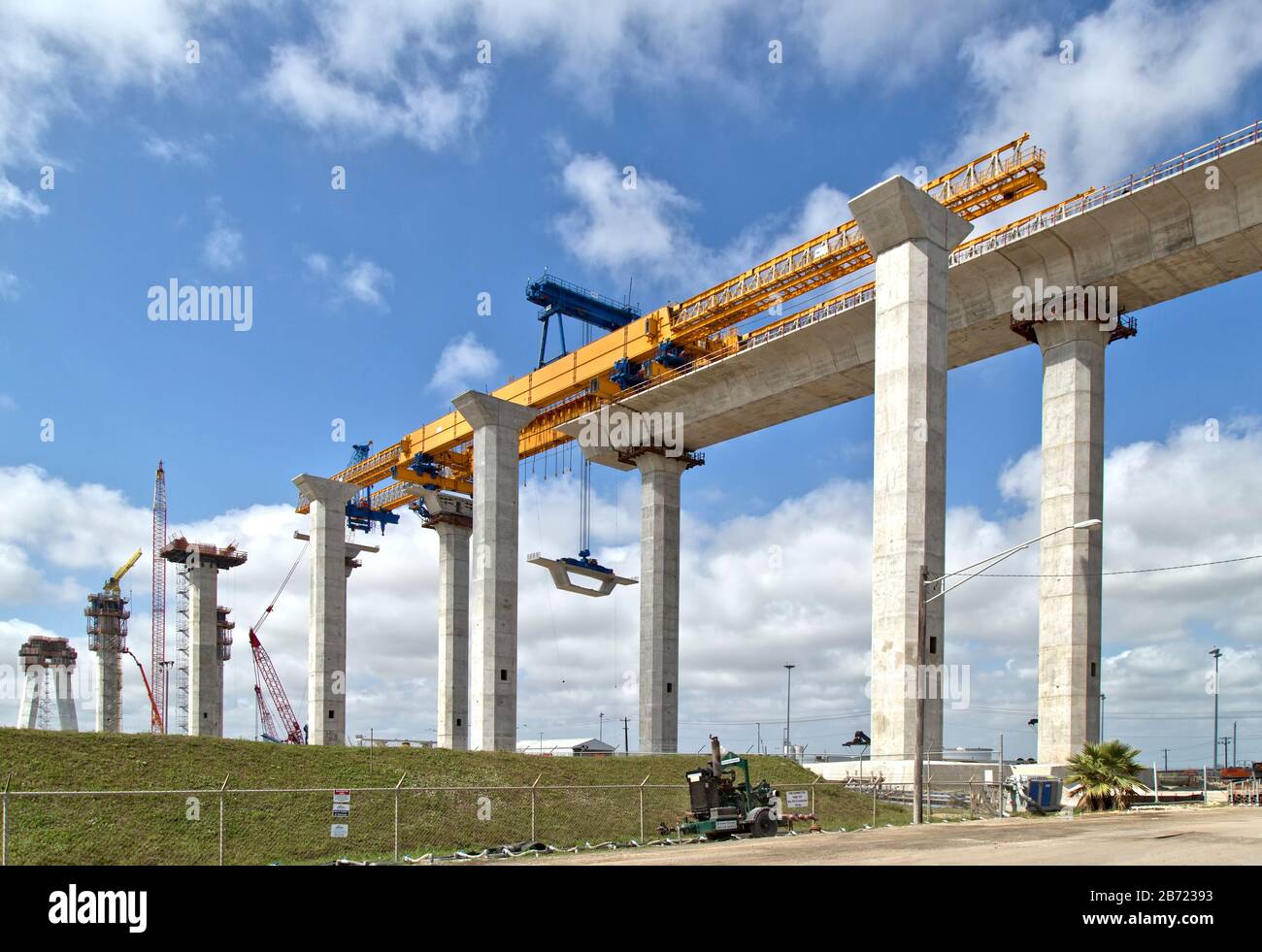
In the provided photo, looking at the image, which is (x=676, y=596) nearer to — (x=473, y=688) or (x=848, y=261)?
(x=473, y=688)

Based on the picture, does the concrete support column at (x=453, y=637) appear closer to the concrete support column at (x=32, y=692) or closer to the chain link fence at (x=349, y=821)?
the chain link fence at (x=349, y=821)

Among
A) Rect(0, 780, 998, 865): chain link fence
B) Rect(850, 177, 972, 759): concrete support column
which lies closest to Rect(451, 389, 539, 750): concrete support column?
Rect(0, 780, 998, 865): chain link fence

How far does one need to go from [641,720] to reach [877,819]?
24.6 m

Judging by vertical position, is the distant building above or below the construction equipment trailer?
below

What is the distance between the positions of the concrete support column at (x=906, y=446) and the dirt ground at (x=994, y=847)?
7.68m

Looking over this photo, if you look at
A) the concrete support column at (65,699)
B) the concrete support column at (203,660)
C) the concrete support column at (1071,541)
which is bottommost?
the concrete support column at (65,699)

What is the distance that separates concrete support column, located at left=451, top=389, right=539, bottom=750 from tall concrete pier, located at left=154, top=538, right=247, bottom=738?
39209mm

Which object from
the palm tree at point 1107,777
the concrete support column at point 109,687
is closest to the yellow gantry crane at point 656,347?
the palm tree at point 1107,777

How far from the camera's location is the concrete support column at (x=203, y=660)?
80.7 m

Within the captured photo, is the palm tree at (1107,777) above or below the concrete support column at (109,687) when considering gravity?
above

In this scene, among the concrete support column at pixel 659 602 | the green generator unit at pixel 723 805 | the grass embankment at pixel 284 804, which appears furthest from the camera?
the concrete support column at pixel 659 602

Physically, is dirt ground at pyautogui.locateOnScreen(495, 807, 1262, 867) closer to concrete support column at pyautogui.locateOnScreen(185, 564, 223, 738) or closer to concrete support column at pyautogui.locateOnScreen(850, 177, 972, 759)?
concrete support column at pyautogui.locateOnScreen(850, 177, 972, 759)

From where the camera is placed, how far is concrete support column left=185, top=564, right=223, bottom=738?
8065cm
